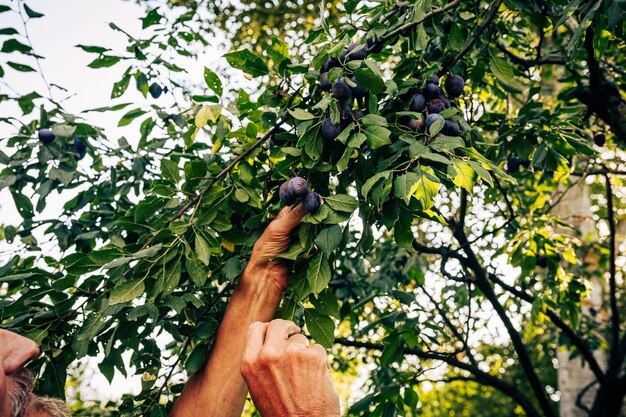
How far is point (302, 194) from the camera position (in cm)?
170

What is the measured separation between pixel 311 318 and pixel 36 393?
3.14 feet

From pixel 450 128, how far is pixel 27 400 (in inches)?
58.1

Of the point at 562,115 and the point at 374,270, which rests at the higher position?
the point at 562,115

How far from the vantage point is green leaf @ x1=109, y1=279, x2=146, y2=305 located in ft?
5.48

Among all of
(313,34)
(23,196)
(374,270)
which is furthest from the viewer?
(374,270)

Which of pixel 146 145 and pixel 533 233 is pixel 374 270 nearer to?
pixel 533 233

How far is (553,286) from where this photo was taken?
12.3 feet

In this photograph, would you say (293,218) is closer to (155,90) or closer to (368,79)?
(368,79)

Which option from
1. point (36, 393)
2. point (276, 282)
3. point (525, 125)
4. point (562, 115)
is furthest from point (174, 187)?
point (562, 115)

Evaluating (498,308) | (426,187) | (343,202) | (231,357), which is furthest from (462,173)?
(498,308)

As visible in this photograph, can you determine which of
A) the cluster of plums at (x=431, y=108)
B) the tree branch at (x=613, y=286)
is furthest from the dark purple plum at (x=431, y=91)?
the tree branch at (x=613, y=286)

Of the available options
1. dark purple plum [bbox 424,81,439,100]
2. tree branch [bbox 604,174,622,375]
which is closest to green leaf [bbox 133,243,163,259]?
dark purple plum [bbox 424,81,439,100]

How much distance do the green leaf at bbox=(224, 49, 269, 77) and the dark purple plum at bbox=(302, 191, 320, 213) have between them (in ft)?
1.48

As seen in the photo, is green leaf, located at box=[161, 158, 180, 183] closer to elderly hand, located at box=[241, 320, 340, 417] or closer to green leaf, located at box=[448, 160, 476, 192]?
elderly hand, located at box=[241, 320, 340, 417]
